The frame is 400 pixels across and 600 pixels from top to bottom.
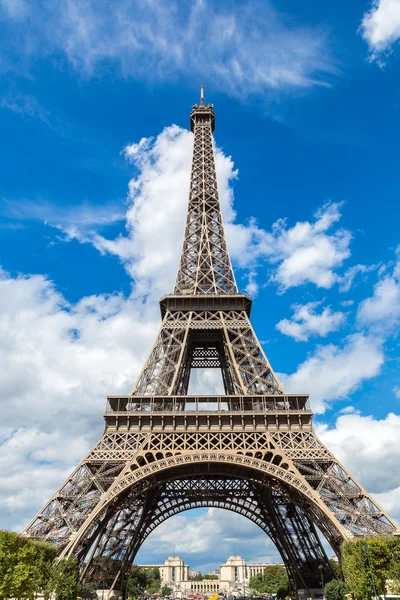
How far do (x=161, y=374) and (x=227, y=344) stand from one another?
5.81 metres

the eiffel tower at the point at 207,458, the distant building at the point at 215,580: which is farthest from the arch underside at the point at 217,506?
the distant building at the point at 215,580

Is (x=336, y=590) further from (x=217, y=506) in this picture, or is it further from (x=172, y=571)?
(x=172, y=571)

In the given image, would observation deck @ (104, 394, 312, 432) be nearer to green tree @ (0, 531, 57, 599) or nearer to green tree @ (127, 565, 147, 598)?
green tree @ (0, 531, 57, 599)

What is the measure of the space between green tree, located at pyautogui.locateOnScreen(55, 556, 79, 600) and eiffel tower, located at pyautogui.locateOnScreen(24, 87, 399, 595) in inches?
25.4

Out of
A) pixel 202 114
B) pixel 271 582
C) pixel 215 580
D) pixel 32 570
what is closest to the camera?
pixel 32 570

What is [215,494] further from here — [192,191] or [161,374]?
[192,191]

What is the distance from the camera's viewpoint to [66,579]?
26.6 metres

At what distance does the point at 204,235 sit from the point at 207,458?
24243 millimetres

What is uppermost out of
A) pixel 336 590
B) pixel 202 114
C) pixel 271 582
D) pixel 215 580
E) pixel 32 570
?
pixel 202 114

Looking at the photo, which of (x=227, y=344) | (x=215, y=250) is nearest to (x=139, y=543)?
(x=227, y=344)

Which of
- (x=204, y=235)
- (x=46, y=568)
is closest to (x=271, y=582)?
(x=204, y=235)

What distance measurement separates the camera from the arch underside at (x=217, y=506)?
35125 mm

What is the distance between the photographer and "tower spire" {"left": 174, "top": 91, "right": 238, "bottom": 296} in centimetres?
4441

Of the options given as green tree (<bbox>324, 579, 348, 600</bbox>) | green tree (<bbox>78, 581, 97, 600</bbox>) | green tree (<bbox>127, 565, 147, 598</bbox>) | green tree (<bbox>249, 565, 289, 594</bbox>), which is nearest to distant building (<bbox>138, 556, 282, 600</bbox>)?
green tree (<bbox>249, 565, 289, 594</bbox>)
